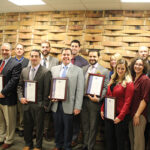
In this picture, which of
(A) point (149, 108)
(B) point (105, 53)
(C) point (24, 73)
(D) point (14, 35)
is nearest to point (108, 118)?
(A) point (149, 108)

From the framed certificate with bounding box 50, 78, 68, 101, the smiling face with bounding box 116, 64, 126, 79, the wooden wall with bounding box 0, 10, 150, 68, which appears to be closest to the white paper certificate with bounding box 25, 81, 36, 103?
the framed certificate with bounding box 50, 78, 68, 101

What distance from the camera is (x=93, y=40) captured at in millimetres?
4387

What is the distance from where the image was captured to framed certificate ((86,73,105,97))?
115 inches

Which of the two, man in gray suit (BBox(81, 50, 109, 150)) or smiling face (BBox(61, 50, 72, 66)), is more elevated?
smiling face (BBox(61, 50, 72, 66))

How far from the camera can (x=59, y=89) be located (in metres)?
2.88

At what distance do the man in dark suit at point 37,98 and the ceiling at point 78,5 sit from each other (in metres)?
1.62

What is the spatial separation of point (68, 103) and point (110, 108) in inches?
25.9

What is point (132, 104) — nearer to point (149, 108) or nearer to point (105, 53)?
point (149, 108)

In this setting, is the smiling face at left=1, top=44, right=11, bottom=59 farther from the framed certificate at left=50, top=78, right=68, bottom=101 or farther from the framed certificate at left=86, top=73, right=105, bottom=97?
the framed certificate at left=86, top=73, right=105, bottom=97

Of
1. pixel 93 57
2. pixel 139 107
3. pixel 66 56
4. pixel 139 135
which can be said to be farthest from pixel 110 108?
pixel 66 56

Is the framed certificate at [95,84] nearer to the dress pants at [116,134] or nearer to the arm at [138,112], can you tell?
the dress pants at [116,134]

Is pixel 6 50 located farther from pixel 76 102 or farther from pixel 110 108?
pixel 110 108

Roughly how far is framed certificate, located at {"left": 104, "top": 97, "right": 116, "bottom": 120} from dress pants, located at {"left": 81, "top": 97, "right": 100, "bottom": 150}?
1.07 ft

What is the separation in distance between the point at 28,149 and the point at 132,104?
1.86 m
